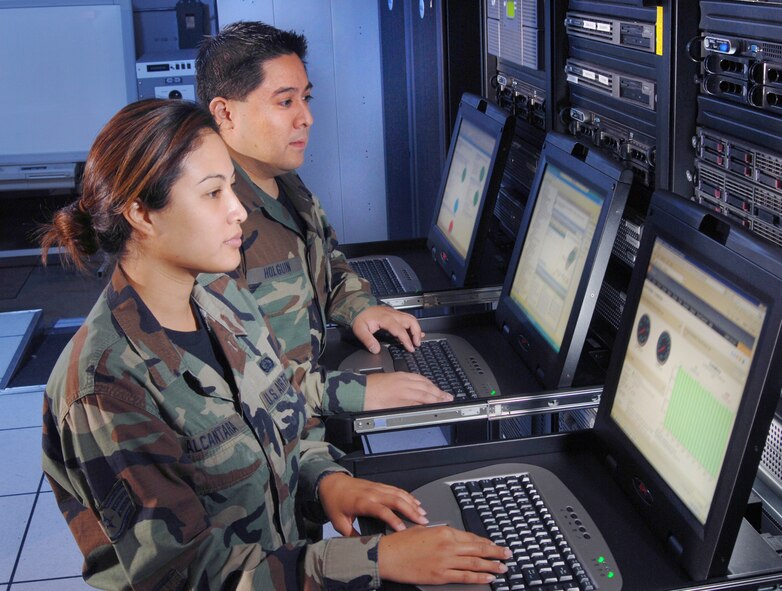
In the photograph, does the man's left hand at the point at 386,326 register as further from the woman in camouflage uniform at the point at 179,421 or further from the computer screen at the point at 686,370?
the computer screen at the point at 686,370

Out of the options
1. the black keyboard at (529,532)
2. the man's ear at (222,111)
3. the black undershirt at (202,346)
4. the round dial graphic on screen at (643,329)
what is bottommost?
the black keyboard at (529,532)

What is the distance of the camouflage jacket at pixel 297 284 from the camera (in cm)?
203

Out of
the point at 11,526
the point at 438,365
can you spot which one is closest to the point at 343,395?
the point at 438,365

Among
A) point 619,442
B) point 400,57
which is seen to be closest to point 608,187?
point 619,442

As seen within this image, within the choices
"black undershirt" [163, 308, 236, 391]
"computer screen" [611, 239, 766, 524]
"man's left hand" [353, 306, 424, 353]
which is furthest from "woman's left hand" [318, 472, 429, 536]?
"man's left hand" [353, 306, 424, 353]

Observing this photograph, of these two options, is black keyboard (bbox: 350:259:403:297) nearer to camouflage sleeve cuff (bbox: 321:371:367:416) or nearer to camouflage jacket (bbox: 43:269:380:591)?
camouflage sleeve cuff (bbox: 321:371:367:416)

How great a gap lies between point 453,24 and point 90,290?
3.41 metres

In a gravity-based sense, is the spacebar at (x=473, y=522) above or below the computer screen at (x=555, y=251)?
below

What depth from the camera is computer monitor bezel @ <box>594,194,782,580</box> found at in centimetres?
111

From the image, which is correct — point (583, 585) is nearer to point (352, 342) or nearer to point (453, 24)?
point (352, 342)

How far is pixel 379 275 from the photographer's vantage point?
9.62 ft

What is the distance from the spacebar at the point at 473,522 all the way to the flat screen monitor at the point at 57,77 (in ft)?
→ 17.8

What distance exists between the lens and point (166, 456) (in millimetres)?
1349

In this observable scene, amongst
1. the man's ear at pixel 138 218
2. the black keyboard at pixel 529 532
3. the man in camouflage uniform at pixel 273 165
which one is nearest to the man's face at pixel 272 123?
the man in camouflage uniform at pixel 273 165
